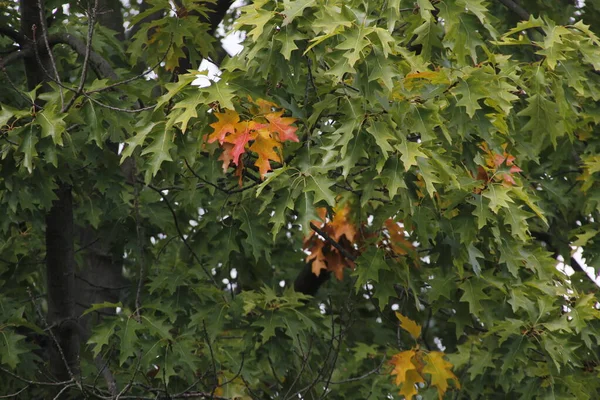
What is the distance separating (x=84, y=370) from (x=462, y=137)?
3168 millimetres

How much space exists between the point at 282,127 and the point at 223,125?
264 millimetres

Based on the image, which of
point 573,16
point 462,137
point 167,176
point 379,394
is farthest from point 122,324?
point 573,16

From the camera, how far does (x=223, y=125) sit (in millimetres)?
4730

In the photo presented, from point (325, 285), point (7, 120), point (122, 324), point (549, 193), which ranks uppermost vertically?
point (7, 120)

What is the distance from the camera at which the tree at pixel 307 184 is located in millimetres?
4711

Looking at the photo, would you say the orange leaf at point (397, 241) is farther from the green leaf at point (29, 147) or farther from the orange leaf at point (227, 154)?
the green leaf at point (29, 147)

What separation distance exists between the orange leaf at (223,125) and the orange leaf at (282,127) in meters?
0.15

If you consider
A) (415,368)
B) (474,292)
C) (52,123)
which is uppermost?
(52,123)

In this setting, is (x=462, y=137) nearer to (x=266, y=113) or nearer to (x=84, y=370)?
(x=266, y=113)

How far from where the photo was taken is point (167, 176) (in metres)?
5.59

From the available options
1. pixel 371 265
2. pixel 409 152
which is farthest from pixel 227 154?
pixel 371 265

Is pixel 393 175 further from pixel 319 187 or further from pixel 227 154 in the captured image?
pixel 227 154

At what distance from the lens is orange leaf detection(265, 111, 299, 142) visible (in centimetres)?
474

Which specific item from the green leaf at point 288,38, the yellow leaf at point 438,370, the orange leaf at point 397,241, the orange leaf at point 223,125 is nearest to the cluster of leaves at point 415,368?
the yellow leaf at point 438,370
